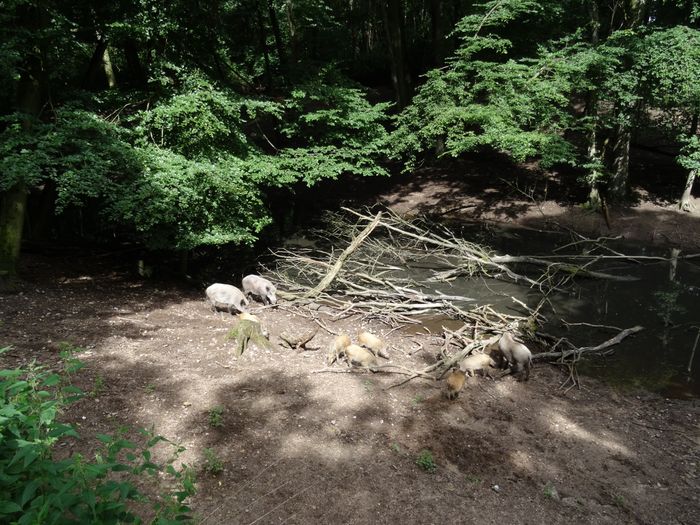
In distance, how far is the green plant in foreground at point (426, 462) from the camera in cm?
482

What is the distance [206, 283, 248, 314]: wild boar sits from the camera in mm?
8375

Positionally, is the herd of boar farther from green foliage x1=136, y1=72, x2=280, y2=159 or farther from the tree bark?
the tree bark

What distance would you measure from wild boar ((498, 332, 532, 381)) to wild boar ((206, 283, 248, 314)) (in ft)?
14.8

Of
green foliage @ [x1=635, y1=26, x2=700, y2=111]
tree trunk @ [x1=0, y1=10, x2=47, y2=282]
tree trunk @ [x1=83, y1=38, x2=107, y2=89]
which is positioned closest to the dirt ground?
tree trunk @ [x1=0, y1=10, x2=47, y2=282]

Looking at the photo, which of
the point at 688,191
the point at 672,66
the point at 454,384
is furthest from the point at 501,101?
the point at 454,384

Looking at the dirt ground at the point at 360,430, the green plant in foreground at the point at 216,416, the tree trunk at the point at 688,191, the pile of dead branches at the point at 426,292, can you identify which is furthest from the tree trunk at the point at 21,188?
the tree trunk at the point at 688,191

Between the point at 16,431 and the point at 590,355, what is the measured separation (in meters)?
8.06

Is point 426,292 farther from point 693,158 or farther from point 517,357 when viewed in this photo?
point 693,158

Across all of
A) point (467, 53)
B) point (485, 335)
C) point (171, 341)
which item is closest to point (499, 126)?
point (467, 53)

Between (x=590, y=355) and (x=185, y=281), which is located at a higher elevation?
(x=185, y=281)

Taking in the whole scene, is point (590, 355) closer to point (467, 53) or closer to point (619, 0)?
point (467, 53)

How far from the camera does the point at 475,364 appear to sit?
693 cm

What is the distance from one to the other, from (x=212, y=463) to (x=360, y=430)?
169 cm

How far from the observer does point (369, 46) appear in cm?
2808
